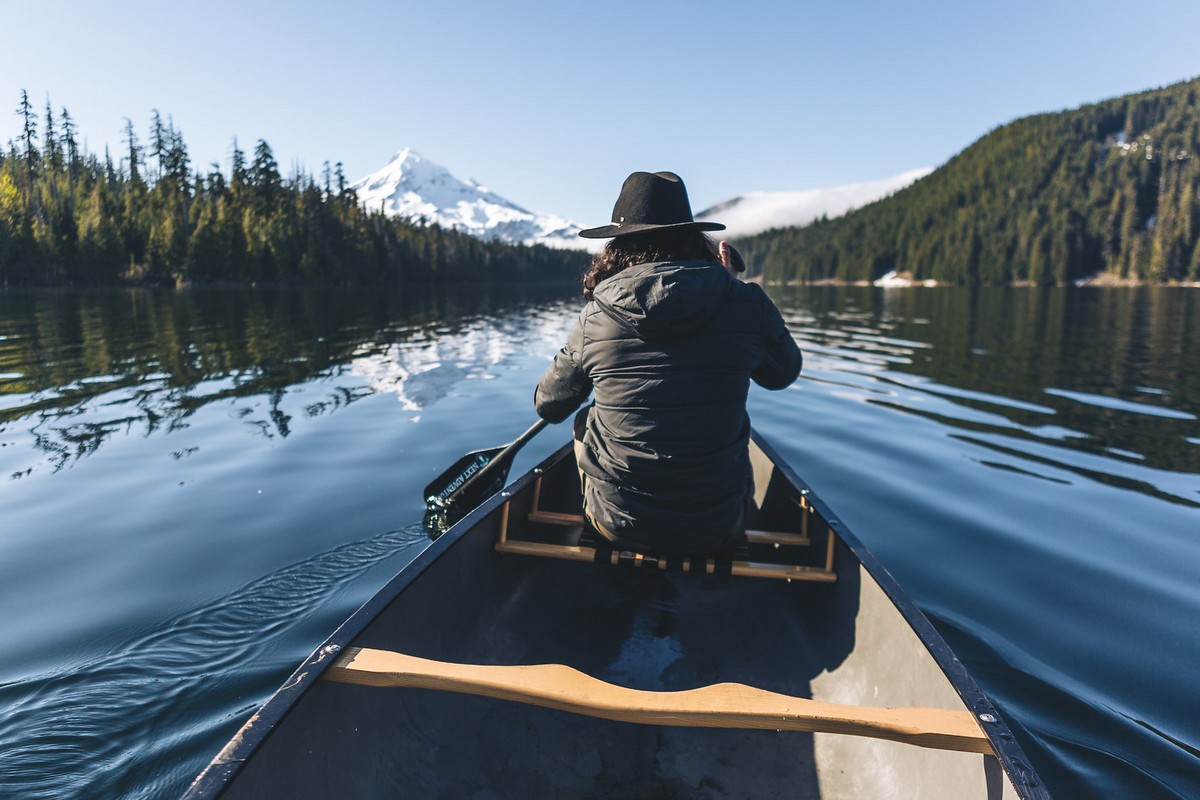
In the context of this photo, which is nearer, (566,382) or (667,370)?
(667,370)

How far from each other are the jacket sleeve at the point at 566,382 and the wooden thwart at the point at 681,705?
1.87 meters

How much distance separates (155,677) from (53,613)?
5.28 feet

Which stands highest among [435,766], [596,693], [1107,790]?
[596,693]

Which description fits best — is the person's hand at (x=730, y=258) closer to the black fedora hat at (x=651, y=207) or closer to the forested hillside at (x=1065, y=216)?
the black fedora hat at (x=651, y=207)

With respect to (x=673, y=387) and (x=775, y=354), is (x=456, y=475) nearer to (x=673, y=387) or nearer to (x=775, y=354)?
(x=673, y=387)

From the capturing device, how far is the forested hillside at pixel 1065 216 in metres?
124

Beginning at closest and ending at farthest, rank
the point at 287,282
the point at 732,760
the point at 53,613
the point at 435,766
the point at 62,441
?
the point at 435,766 → the point at 732,760 → the point at 53,613 → the point at 62,441 → the point at 287,282

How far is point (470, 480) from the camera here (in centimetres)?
625

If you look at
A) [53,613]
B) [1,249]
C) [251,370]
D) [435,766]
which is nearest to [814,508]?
[435,766]

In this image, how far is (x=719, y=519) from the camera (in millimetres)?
3826

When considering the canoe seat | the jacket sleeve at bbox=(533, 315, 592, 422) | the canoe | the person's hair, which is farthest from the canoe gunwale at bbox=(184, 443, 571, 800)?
the person's hair

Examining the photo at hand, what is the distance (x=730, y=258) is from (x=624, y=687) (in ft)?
9.52

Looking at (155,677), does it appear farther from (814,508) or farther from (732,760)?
(814,508)

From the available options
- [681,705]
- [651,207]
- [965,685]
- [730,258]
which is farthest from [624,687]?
[730,258]
